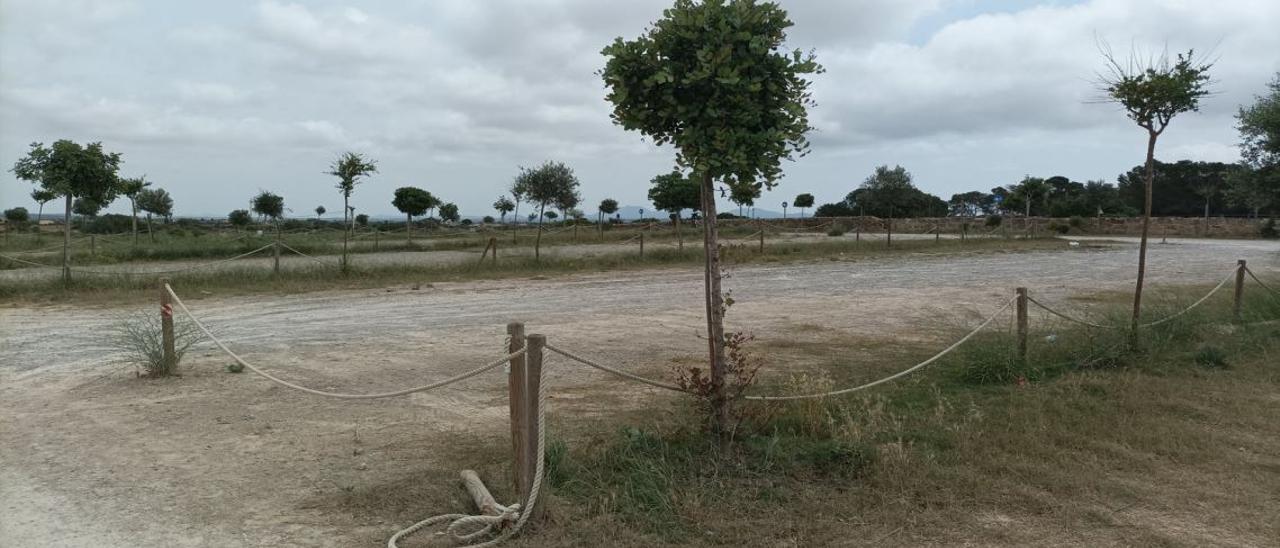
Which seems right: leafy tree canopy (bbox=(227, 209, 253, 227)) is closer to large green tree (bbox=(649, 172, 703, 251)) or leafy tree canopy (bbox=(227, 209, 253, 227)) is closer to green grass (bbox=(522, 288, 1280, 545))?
large green tree (bbox=(649, 172, 703, 251))

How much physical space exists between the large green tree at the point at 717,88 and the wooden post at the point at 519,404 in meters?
1.19

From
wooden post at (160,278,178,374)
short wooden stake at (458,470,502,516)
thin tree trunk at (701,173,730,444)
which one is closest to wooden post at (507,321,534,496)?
short wooden stake at (458,470,502,516)

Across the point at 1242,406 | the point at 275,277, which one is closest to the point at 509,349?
the point at 1242,406

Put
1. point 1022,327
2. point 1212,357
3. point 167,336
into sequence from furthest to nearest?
point 1212,357
point 1022,327
point 167,336

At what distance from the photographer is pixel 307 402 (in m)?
6.25

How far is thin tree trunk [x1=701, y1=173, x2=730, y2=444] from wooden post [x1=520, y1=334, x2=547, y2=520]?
1.00 meters

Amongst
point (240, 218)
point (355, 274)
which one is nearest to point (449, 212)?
point (240, 218)

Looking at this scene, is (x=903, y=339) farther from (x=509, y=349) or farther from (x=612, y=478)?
(x=509, y=349)

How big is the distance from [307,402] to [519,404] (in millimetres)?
3227

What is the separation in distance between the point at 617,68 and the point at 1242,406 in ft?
18.0

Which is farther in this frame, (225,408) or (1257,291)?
(1257,291)

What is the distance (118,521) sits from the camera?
3887mm

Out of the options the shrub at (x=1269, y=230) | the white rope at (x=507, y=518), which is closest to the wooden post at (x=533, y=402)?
the white rope at (x=507, y=518)

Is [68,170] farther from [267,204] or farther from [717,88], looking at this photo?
[267,204]
